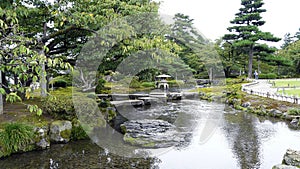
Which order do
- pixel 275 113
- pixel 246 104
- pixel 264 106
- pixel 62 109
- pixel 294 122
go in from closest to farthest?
pixel 62 109, pixel 294 122, pixel 275 113, pixel 264 106, pixel 246 104

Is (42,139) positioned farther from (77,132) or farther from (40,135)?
(77,132)

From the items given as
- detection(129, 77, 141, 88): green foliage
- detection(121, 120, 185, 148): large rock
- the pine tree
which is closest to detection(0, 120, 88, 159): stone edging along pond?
detection(121, 120, 185, 148): large rock

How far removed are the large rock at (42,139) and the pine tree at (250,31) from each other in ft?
93.1

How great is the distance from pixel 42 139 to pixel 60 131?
2.12ft

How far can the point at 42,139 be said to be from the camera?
798 centimetres

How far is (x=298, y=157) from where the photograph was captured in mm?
5988

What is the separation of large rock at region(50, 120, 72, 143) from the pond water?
0.27m

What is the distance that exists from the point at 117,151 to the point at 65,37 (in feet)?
20.1

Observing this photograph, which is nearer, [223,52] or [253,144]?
[253,144]

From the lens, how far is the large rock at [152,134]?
8.51 meters

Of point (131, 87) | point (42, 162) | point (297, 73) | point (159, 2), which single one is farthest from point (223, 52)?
point (42, 162)

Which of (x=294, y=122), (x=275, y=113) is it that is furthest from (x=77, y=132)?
(x=275, y=113)

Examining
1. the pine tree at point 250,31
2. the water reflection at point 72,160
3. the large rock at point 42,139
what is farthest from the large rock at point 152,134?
the pine tree at point 250,31

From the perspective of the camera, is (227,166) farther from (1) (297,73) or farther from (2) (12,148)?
(1) (297,73)
